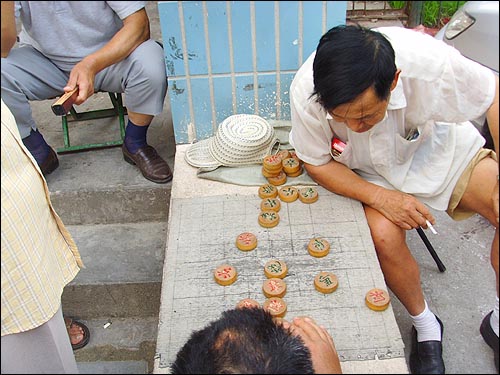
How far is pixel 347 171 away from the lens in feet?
6.98

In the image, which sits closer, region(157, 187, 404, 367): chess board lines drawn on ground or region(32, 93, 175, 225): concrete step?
region(157, 187, 404, 367): chess board lines drawn on ground

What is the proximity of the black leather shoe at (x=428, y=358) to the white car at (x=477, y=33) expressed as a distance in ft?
2.92

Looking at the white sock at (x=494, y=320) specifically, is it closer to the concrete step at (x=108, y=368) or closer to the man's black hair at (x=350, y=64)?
the man's black hair at (x=350, y=64)

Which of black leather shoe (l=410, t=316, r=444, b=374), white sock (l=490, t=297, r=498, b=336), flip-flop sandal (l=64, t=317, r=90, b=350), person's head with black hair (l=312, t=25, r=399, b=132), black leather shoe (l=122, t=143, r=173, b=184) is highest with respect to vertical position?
person's head with black hair (l=312, t=25, r=399, b=132)

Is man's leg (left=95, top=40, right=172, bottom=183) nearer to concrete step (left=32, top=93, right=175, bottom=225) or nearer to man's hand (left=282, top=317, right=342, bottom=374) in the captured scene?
concrete step (left=32, top=93, right=175, bottom=225)

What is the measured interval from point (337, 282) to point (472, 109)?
0.75 metres

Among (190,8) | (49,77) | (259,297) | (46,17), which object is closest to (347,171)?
(259,297)

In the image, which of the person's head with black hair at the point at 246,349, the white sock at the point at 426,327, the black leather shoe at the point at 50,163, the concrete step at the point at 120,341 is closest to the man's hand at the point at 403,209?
the white sock at the point at 426,327

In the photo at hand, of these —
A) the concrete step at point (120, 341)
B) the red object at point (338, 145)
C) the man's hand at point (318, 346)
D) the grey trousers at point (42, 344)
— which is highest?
the red object at point (338, 145)

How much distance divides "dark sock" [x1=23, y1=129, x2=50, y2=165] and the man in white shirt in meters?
1.16

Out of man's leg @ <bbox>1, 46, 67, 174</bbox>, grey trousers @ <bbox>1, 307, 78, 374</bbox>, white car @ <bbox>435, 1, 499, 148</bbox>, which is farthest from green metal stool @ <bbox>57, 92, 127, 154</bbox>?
white car @ <bbox>435, 1, 499, 148</bbox>

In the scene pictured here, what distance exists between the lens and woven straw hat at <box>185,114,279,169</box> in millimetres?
2309

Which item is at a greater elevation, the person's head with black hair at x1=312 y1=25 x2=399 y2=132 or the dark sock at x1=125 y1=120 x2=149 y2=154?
the person's head with black hair at x1=312 y1=25 x2=399 y2=132

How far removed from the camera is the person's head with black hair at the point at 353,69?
1.59 meters
